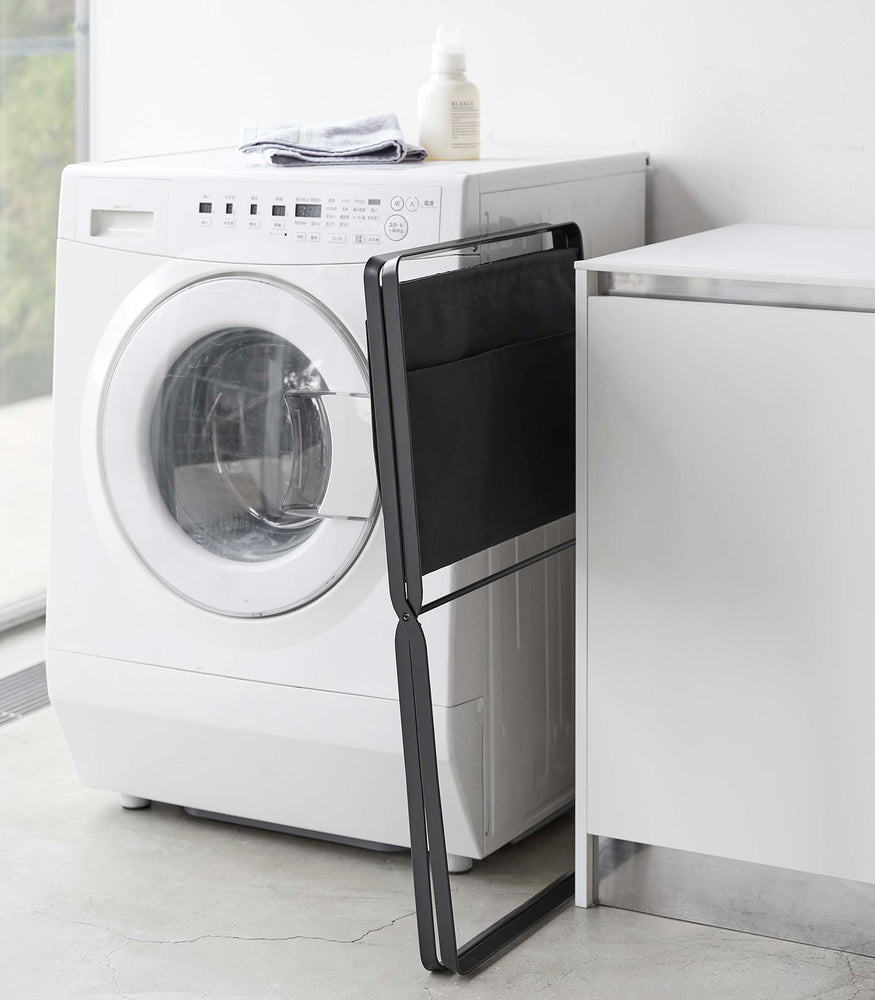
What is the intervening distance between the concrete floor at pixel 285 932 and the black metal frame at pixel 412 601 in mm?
60

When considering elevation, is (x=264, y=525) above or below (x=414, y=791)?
above

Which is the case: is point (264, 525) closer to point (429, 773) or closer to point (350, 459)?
point (350, 459)

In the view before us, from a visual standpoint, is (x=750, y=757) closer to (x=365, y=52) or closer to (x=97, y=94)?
(x=365, y=52)

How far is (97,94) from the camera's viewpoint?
2715mm

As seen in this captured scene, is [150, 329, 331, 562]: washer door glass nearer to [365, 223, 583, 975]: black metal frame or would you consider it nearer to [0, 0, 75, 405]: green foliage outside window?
[365, 223, 583, 975]: black metal frame

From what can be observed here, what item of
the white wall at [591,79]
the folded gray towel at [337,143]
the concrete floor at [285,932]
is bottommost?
the concrete floor at [285,932]

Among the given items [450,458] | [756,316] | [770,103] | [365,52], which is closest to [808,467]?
[756,316]

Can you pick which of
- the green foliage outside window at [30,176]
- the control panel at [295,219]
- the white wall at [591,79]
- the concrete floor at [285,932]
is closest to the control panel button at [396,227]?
the control panel at [295,219]

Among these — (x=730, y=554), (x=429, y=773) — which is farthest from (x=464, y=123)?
(x=429, y=773)

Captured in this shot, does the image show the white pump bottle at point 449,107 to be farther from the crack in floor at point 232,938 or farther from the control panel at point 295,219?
the crack in floor at point 232,938

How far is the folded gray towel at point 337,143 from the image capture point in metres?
1.98

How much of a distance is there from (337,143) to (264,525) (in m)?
0.56

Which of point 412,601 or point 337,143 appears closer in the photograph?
point 412,601

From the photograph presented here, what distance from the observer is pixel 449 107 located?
82.5 inches
